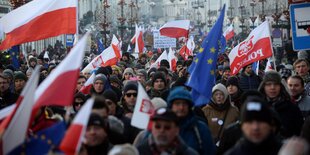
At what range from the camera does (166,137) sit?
18.2 feet

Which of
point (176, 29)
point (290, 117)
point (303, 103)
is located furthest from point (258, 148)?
point (176, 29)

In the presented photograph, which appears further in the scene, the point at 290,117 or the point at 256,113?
the point at 290,117

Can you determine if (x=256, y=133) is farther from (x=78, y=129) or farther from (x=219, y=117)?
(x=219, y=117)

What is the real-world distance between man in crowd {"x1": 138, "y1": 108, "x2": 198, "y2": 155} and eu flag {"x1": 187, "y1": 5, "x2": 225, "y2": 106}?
2.58 meters

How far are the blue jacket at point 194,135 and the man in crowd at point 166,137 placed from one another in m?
0.64

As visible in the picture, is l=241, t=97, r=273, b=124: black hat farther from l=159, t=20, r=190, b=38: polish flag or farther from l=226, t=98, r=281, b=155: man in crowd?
l=159, t=20, r=190, b=38: polish flag

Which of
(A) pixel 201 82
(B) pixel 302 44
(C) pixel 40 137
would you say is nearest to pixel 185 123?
(C) pixel 40 137

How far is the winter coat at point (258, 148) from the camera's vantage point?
516 cm

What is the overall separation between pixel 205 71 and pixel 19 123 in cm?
386

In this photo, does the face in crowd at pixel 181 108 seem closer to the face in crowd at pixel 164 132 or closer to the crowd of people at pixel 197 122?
the crowd of people at pixel 197 122

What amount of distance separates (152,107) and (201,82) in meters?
1.38

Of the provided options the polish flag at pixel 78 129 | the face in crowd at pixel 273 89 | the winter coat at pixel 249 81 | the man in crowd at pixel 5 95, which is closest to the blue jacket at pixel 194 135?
the polish flag at pixel 78 129

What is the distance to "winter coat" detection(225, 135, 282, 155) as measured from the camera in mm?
5164

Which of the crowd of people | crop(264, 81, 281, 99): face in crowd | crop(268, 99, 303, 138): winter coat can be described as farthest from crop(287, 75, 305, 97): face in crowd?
crop(268, 99, 303, 138): winter coat
